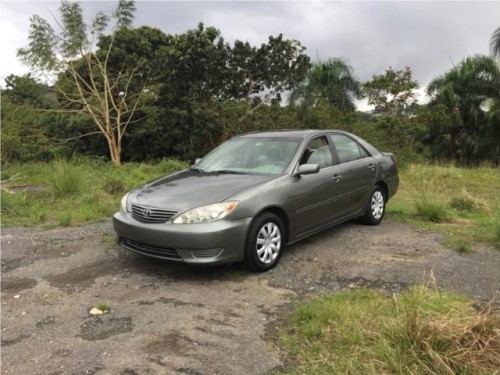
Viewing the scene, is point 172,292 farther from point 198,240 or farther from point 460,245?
point 460,245

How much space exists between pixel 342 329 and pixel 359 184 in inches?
128

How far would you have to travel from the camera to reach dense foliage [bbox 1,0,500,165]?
685 inches

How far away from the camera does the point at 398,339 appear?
3.05 meters

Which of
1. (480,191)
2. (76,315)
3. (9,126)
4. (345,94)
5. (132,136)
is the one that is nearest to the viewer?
(76,315)

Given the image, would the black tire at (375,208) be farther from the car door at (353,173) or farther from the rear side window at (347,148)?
the rear side window at (347,148)

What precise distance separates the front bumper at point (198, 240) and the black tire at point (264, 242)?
9 cm

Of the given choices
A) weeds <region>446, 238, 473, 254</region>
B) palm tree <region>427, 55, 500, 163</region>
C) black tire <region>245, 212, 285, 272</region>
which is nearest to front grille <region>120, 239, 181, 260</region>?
black tire <region>245, 212, 285, 272</region>

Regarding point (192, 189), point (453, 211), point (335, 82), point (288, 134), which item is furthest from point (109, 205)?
point (335, 82)

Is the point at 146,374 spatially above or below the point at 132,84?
below

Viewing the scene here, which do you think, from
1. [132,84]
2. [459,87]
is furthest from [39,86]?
[459,87]

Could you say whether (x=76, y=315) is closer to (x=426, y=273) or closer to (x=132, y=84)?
(x=426, y=273)

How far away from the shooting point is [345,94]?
26609 mm

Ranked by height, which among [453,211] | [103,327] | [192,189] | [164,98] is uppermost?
[164,98]

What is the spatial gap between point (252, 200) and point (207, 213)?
1.58ft
